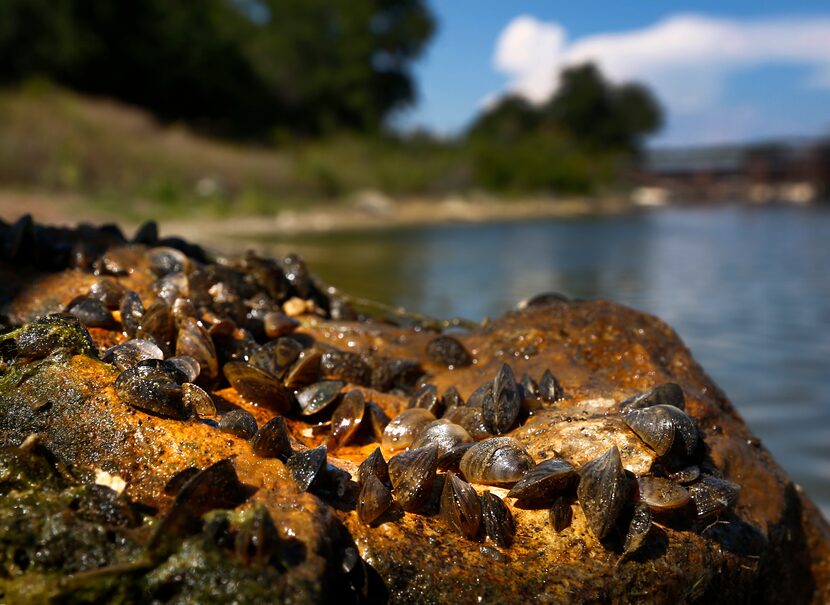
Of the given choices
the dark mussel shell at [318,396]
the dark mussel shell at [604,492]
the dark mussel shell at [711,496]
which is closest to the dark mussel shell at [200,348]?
the dark mussel shell at [318,396]

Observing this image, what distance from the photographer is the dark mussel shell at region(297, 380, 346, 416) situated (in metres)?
2.99

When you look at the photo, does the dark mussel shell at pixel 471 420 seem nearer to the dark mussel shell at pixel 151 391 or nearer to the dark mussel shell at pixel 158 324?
the dark mussel shell at pixel 151 391

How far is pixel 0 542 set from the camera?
194 cm

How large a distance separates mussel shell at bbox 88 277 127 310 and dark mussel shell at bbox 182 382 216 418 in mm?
976

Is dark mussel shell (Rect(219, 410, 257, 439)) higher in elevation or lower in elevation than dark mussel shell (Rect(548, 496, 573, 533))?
higher

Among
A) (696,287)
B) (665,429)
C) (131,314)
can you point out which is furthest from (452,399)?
(696,287)

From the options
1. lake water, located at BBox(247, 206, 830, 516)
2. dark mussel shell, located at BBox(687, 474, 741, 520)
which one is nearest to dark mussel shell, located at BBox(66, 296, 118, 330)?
dark mussel shell, located at BBox(687, 474, 741, 520)

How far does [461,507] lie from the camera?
2.30 m

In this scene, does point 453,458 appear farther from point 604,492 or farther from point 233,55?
point 233,55

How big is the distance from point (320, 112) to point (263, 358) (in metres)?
50.8

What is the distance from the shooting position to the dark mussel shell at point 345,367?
3.40 m

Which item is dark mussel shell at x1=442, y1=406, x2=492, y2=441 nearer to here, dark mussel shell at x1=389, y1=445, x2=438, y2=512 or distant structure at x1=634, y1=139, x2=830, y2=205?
dark mussel shell at x1=389, y1=445, x2=438, y2=512

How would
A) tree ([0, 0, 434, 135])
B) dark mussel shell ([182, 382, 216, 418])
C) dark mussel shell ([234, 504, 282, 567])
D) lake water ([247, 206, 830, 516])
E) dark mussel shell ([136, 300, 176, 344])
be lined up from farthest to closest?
tree ([0, 0, 434, 135]), lake water ([247, 206, 830, 516]), dark mussel shell ([136, 300, 176, 344]), dark mussel shell ([182, 382, 216, 418]), dark mussel shell ([234, 504, 282, 567])

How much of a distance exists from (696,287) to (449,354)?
992 centimetres
